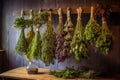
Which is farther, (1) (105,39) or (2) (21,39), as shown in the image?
(2) (21,39)

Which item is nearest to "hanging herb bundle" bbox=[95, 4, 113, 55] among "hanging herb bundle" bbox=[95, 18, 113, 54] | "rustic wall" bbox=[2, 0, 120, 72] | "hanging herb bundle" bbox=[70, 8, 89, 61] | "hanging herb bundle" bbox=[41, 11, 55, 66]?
"hanging herb bundle" bbox=[95, 18, 113, 54]

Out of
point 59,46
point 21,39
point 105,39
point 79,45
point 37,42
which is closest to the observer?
point 105,39

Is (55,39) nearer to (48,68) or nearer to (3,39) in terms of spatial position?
(48,68)

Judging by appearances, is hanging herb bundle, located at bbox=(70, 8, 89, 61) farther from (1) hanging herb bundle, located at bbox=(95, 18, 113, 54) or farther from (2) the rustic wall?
(2) the rustic wall

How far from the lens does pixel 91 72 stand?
2.84 meters

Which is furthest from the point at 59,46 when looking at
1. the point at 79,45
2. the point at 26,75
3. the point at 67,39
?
the point at 26,75

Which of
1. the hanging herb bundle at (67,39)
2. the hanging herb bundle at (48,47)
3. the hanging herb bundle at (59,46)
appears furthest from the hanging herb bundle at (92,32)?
the hanging herb bundle at (48,47)

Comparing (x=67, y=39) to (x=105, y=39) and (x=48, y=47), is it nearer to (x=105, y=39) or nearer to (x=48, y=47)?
(x=48, y=47)

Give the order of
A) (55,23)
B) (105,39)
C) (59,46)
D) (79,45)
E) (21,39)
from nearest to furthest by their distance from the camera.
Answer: (105,39)
(79,45)
(59,46)
(21,39)
(55,23)

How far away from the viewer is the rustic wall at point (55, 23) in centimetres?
305

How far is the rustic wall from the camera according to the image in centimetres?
305

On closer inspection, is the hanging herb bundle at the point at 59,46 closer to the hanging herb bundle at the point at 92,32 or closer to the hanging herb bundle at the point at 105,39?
the hanging herb bundle at the point at 92,32

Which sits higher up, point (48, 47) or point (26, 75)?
point (48, 47)

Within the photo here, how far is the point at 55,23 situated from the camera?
341 cm
